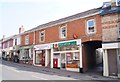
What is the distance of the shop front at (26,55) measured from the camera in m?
30.4

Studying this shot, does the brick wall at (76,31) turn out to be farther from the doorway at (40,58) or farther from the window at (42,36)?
the doorway at (40,58)

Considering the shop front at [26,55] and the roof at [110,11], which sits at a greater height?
the roof at [110,11]

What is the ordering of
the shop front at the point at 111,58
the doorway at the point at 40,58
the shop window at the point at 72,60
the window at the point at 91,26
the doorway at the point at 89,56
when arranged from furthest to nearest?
the doorway at the point at 40,58
the shop window at the point at 72,60
the doorway at the point at 89,56
the window at the point at 91,26
the shop front at the point at 111,58

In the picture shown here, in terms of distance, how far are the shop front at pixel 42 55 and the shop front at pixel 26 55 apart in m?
1.54

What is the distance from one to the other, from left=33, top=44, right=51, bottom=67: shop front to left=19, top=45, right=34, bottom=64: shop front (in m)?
1.54

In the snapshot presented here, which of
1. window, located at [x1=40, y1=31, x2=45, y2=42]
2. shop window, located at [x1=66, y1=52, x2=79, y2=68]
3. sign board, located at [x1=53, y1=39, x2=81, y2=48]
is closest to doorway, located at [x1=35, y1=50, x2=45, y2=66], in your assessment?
window, located at [x1=40, y1=31, x2=45, y2=42]

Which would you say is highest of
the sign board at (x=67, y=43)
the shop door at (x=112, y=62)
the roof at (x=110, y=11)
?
the roof at (x=110, y=11)

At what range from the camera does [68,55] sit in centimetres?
2286

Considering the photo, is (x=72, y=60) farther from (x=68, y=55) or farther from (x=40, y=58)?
(x=40, y=58)

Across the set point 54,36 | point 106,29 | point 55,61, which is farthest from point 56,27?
point 106,29

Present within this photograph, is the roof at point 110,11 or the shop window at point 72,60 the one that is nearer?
the roof at point 110,11

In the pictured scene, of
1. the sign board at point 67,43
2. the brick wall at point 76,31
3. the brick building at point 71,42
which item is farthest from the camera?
the sign board at point 67,43

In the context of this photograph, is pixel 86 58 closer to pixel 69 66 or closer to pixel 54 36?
pixel 69 66

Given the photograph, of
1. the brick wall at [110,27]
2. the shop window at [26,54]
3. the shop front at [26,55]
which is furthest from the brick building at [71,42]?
the shop window at [26,54]
